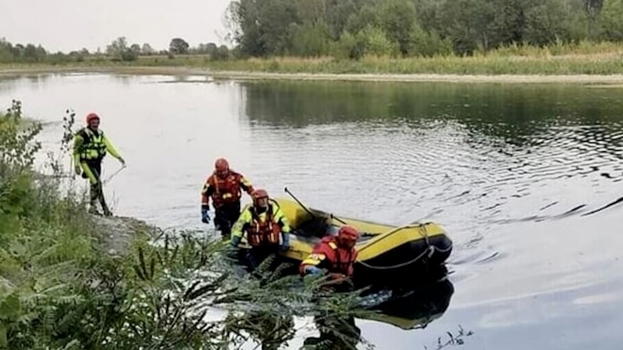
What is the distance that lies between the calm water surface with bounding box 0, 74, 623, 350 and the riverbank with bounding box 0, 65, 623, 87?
5072 mm

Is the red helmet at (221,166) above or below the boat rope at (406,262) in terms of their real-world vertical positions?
above

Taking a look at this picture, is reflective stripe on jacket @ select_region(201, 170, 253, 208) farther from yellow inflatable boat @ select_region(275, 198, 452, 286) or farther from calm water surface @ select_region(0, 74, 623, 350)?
calm water surface @ select_region(0, 74, 623, 350)

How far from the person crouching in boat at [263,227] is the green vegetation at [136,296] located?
6.32 metres

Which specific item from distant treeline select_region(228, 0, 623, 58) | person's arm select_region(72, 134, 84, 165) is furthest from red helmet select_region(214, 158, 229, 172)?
distant treeline select_region(228, 0, 623, 58)

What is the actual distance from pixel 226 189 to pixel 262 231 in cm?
201

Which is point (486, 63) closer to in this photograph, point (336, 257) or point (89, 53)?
point (336, 257)

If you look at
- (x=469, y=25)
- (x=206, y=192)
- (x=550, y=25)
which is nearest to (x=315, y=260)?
(x=206, y=192)

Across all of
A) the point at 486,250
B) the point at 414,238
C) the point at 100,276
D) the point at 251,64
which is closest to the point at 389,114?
the point at 486,250

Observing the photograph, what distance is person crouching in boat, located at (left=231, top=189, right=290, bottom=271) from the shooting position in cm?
997

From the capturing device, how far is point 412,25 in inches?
2589

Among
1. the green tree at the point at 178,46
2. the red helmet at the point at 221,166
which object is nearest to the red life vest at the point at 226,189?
the red helmet at the point at 221,166

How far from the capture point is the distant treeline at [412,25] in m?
56.2

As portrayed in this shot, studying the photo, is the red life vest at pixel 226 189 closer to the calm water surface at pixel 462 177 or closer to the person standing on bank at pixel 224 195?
the person standing on bank at pixel 224 195

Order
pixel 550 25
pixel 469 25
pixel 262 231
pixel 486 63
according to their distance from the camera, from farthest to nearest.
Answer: pixel 469 25 < pixel 550 25 < pixel 486 63 < pixel 262 231
